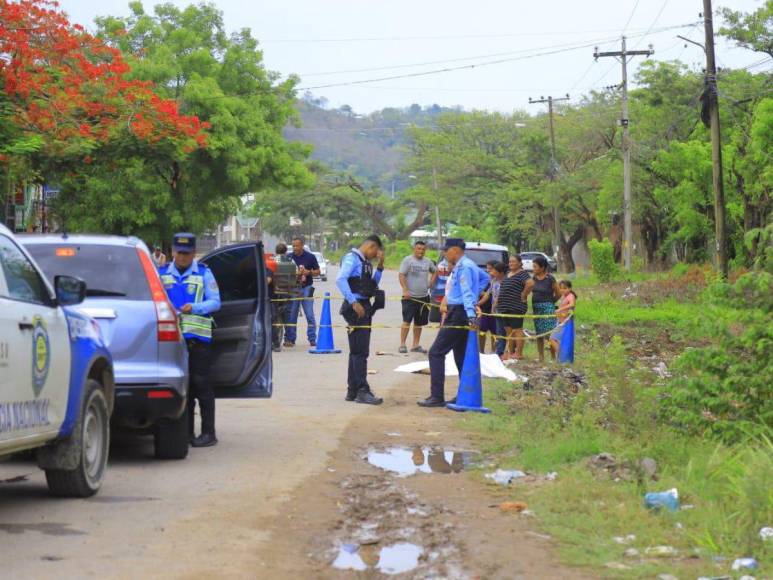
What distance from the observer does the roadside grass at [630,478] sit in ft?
22.9

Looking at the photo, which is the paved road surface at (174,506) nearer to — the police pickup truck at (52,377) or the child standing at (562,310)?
the police pickup truck at (52,377)

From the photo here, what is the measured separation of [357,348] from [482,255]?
13149 millimetres

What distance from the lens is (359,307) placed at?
47.5 feet

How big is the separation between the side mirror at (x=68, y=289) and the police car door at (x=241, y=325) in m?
3.27

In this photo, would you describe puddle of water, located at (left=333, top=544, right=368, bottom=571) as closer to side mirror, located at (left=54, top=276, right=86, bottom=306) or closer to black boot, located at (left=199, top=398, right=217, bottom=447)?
side mirror, located at (left=54, top=276, right=86, bottom=306)

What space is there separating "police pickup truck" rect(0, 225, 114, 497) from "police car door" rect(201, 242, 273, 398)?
7.57 ft

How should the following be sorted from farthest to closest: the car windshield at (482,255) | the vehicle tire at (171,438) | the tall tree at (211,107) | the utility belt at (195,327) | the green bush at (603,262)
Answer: the green bush at (603,262)
the tall tree at (211,107)
the car windshield at (482,255)
the utility belt at (195,327)
the vehicle tire at (171,438)

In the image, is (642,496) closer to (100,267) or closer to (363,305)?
(100,267)

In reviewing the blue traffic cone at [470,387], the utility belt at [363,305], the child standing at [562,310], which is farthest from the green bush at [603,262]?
the blue traffic cone at [470,387]

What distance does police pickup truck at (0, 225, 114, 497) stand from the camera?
24.3 ft

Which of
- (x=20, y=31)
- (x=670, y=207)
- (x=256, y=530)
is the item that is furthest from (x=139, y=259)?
(x=670, y=207)

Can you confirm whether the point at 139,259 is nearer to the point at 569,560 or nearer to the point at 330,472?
the point at 330,472

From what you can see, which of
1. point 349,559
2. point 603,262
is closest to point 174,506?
point 349,559

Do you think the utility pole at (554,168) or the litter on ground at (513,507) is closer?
the litter on ground at (513,507)
